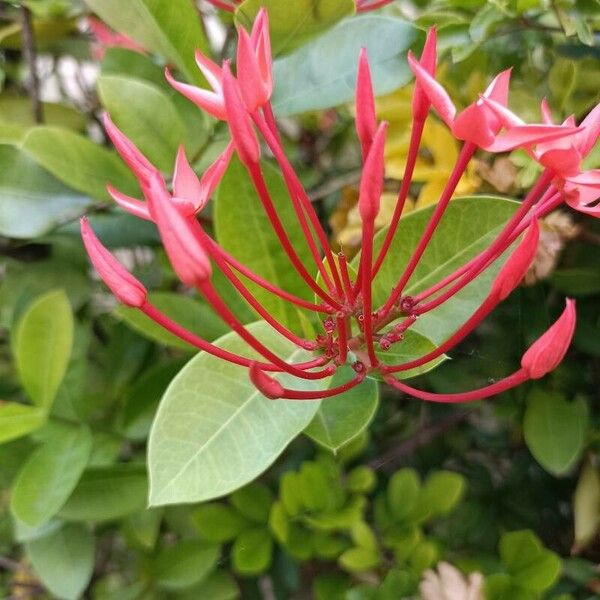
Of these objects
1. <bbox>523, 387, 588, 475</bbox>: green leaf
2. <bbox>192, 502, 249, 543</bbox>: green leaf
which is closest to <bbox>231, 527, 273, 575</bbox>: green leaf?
<bbox>192, 502, 249, 543</bbox>: green leaf

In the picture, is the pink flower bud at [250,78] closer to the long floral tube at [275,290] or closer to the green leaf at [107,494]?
the long floral tube at [275,290]

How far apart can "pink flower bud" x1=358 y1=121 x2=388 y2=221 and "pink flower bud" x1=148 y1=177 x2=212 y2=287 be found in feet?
0.26

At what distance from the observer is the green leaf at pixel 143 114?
53 centimetres

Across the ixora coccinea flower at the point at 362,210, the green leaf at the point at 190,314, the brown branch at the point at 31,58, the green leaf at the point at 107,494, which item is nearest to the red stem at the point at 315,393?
the ixora coccinea flower at the point at 362,210

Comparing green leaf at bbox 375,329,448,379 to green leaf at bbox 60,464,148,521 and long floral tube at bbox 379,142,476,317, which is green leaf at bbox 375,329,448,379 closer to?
long floral tube at bbox 379,142,476,317

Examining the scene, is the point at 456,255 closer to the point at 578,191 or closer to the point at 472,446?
the point at 578,191

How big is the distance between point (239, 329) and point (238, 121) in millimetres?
95

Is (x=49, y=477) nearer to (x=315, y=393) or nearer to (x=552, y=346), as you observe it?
(x=315, y=393)

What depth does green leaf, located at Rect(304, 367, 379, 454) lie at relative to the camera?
43 cm

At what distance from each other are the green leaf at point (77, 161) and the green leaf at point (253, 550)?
1.08 feet

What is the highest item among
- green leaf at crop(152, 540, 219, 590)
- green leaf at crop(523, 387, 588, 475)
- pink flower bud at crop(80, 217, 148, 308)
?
pink flower bud at crop(80, 217, 148, 308)

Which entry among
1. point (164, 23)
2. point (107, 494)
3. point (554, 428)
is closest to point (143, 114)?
point (164, 23)

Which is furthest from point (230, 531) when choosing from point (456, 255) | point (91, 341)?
point (456, 255)

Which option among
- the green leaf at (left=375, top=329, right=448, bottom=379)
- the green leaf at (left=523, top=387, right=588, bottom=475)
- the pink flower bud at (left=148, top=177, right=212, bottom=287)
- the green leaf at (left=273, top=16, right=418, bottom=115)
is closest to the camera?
the pink flower bud at (left=148, top=177, right=212, bottom=287)
